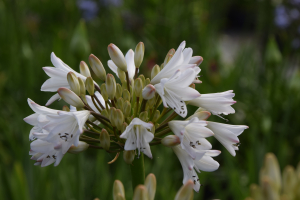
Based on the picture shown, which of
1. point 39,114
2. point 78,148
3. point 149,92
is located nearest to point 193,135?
point 149,92

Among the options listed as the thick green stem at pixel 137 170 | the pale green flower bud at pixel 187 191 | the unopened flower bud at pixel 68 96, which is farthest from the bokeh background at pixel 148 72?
the pale green flower bud at pixel 187 191

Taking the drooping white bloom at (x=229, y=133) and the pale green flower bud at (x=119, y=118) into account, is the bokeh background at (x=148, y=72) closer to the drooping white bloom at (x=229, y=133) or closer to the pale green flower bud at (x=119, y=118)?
the pale green flower bud at (x=119, y=118)

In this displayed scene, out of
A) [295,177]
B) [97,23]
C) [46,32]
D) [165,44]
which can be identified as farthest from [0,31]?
[295,177]

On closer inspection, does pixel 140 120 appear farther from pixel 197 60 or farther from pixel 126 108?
pixel 197 60

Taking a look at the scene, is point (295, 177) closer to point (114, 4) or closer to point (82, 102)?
point (82, 102)

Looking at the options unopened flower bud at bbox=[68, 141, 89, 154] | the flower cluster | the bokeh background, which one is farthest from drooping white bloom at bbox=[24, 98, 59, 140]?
the bokeh background
